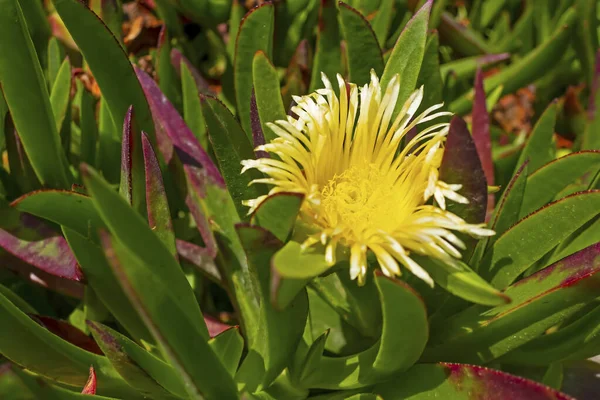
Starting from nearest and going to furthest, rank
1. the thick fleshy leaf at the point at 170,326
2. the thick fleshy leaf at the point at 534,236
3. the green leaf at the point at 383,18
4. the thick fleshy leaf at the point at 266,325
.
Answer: the thick fleshy leaf at the point at 170,326, the thick fleshy leaf at the point at 266,325, the thick fleshy leaf at the point at 534,236, the green leaf at the point at 383,18

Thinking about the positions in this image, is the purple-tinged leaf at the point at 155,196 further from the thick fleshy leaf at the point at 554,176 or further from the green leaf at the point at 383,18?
the green leaf at the point at 383,18

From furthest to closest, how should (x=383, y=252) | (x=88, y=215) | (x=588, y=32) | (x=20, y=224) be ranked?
(x=588, y=32), (x=20, y=224), (x=88, y=215), (x=383, y=252)

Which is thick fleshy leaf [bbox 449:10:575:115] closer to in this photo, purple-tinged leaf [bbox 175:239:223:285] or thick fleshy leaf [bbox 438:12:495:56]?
thick fleshy leaf [bbox 438:12:495:56]

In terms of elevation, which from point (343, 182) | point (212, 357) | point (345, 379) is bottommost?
point (345, 379)

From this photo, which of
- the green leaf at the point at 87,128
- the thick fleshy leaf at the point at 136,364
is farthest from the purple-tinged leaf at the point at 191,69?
the thick fleshy leaf at the point at 136,364

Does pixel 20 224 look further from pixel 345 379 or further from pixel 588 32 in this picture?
pixel 588 32

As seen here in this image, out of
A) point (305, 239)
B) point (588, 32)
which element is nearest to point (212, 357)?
point (305, 239)

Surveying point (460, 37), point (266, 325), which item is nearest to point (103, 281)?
point (266, 325)
